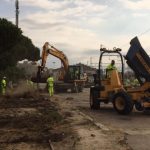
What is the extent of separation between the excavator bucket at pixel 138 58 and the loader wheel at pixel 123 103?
126cm

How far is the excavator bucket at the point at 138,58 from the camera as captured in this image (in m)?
21.5

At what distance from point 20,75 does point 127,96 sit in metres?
49.6

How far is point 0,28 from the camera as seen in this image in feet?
158

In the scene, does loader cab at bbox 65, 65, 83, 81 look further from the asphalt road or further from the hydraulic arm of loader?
the asphalt road

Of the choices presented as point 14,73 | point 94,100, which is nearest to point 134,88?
point 94,100

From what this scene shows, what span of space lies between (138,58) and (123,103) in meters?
2.06

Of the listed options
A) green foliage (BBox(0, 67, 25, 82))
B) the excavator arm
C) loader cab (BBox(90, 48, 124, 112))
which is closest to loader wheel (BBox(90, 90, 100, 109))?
loader cab (BBox(90, 48, 124, 112))

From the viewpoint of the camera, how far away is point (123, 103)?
21141 millimetres

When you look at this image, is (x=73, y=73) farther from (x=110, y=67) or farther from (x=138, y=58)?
(x=138, y=58)

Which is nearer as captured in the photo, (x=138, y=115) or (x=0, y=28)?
(x=138, y=115)

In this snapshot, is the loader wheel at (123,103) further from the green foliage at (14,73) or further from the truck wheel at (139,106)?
the green foliage at (14,73)

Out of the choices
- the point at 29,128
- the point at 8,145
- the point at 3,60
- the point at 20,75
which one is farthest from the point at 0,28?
the point at 8,145

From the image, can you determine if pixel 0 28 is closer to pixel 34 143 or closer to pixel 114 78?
pixel 114 78

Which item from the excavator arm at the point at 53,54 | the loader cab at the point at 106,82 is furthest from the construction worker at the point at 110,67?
the excavator arm at the point at 53,54
